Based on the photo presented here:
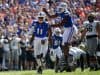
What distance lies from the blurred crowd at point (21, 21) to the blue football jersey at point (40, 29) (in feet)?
9.96

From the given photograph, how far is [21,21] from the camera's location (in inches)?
1130

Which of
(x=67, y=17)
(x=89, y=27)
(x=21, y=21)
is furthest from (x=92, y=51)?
(x=21, y=21)

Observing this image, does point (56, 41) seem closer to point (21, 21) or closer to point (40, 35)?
point (40, 35)

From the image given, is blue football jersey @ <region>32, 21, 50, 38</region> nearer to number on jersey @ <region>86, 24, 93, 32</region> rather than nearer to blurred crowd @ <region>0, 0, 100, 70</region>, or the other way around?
number on jersey @ <region>86, 24, 93, 32</region>

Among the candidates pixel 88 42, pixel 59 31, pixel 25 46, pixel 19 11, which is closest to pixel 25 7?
pixel 19 11

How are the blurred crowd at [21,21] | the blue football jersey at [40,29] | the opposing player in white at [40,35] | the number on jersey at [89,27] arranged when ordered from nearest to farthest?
the opposing player in white at [40,35], the blue football jersey at [40,29], the number on jersey at [89,27], the blurred crowd at [21,21]

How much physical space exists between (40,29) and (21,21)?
10.7 metres

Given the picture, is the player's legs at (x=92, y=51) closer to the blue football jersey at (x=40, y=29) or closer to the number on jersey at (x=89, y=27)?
the number on jersey at (x=89, y=27)

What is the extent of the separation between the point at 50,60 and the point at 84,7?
7656mm

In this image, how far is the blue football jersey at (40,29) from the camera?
18073 millimetres

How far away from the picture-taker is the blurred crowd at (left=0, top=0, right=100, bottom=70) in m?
24.6

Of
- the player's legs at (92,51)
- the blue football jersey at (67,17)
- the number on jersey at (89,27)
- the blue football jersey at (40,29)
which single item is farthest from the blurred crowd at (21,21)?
the player's legs at (92,51)

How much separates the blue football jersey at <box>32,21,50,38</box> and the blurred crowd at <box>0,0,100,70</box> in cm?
Answer: 304

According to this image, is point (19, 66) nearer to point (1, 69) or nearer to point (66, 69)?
point (1, 69)
